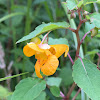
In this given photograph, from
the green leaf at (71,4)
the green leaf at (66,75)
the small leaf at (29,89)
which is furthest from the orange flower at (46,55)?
the green leaf at (66,75)

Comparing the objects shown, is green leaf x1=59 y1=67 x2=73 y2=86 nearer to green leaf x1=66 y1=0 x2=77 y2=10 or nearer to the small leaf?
the small leaf

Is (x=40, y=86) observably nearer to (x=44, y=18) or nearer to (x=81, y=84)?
(x=81, y=84)

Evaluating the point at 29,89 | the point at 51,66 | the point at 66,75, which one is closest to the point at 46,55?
the point at 51,66

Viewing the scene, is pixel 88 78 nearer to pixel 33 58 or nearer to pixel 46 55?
pixel 46 55

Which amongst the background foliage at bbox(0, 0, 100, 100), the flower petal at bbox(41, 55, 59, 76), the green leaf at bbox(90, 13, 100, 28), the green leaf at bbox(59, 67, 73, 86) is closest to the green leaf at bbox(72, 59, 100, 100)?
the background foliage at bbox(0, 0, 100, 100)

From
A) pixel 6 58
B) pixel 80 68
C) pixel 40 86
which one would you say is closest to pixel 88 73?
pixel 80 68

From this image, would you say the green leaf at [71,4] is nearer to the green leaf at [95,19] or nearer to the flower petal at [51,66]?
the green leaf at [95,19]
